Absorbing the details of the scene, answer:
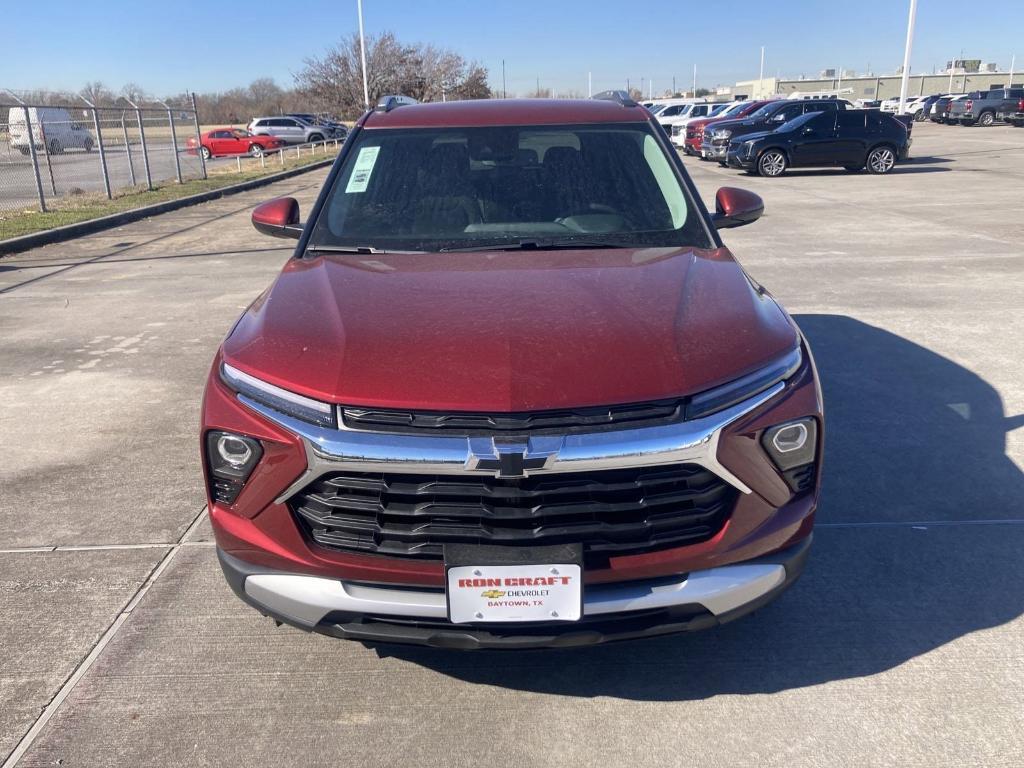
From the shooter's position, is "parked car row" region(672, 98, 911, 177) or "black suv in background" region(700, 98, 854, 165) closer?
"parked car row" region(672, 98, 911, 177)

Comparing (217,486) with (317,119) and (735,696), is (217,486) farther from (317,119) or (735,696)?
(317,119)

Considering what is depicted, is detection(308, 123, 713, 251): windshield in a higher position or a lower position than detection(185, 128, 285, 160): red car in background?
higher

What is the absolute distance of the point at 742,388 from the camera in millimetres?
2422

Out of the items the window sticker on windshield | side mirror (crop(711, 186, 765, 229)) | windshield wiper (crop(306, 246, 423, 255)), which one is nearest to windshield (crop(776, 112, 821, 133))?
→ side mirror (crop(711, 186, 765, 229))

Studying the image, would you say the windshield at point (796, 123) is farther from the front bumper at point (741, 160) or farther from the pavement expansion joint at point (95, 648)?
the pavement expansion joint at point (95, 648)

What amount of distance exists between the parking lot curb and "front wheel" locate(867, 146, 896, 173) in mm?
15711

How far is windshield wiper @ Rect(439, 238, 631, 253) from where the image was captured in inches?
137

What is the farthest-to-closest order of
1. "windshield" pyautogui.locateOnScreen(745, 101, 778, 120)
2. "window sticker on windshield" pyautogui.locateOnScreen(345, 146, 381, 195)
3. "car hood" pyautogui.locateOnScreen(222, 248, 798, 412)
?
"windshield" pyautogui.locateOnScreen(745, 101, 778, 120)
"window sticker on windshield" pyautogui.locateOnScreen(345, 146, 381, 195)
"car hood" pyautogui.locateOnScreen(222, 248, 798, 412)

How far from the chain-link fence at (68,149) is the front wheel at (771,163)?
579 inches

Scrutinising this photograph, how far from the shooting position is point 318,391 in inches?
93.2

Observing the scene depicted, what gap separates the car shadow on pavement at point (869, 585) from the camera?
2814 millimetres

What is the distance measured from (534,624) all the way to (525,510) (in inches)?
12.1

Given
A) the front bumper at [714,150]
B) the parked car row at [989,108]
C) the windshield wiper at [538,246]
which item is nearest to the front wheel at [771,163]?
the front bumper at [714,150]

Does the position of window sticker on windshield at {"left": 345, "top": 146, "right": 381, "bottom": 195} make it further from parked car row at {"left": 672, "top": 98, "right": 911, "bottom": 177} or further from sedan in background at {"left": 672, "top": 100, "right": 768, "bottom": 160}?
sedan in background at {"left": 672, "top": 100, "right": 768, "bottom": 160}
